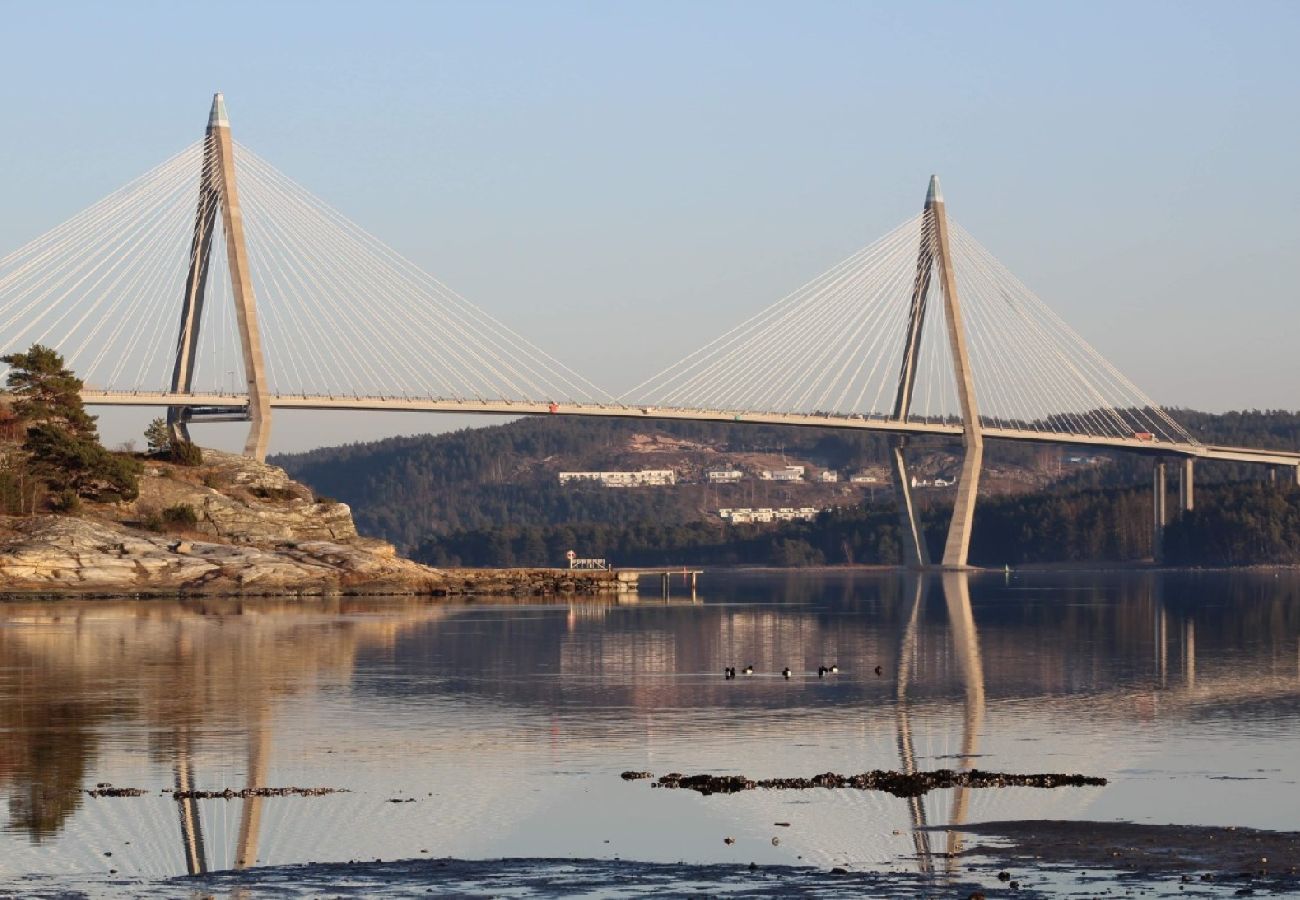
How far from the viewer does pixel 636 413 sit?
12200cm

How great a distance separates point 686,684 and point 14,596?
137 feet

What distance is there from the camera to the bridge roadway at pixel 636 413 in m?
97.7

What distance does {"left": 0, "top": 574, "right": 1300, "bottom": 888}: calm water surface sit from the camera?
22.6m

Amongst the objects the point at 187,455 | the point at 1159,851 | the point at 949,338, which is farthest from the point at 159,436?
the point at 1159,851

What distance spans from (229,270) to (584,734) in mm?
66240

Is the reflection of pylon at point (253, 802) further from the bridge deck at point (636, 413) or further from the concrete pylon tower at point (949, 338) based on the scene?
the concrete pylon tower at point (949, 338)

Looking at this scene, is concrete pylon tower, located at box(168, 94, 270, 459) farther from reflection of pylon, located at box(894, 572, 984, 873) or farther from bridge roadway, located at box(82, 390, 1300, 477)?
reflection of pylon, located at box(894, 572, 984, 873)

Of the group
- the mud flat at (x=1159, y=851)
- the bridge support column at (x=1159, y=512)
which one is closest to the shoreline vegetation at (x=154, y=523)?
the mud flat at (x=1159, y=851)

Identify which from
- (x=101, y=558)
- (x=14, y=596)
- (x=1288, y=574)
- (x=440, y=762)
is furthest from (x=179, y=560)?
(x=1288, y=574)

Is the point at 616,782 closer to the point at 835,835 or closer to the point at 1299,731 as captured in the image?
the point at 835,835

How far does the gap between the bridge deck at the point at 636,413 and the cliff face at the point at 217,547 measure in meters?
4.66

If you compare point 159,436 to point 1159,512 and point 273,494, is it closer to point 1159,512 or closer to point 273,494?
point 273,494

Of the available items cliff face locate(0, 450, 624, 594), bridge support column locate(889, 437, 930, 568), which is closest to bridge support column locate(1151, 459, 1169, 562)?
bridge support column locate(889, 437, 930, 568)

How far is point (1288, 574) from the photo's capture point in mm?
157875
